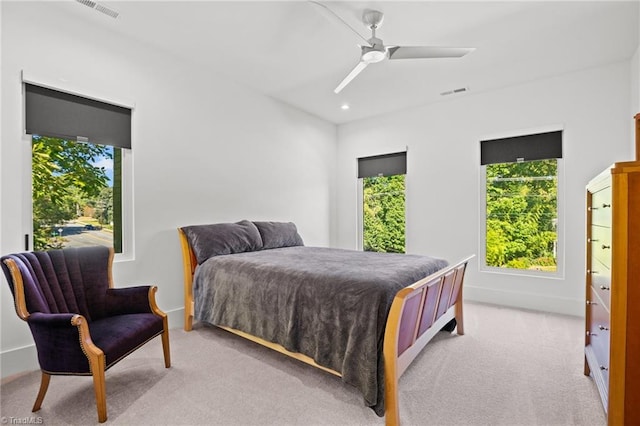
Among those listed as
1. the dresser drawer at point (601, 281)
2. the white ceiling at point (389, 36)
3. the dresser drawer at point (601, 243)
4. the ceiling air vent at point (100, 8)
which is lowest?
the dresser drawer at point (601, 281)

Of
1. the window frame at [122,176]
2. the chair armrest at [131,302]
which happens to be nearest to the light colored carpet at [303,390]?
the chair armrest at [131,302]

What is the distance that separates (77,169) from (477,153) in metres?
4.54

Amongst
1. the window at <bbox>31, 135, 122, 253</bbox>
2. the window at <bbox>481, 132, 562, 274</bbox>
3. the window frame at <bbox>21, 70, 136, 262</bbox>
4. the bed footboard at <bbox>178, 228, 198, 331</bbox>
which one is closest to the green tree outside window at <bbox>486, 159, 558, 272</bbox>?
the window at <bbox>481, 132, 562, 274</bbox>

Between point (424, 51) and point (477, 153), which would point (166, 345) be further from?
point (477, 153)

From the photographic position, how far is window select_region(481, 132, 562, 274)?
3.82m

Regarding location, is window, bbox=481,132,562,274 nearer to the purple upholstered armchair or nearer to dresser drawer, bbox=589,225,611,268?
dresser drawer, bbox=589,225,611,268

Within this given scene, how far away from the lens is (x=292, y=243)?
409 cm

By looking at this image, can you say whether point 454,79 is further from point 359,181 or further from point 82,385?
point 82,385

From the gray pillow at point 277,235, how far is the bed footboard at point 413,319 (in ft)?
6.64

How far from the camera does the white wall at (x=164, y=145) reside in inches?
91.3

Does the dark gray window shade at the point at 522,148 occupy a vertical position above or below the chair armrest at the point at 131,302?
above

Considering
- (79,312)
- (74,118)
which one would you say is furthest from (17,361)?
(74,118)

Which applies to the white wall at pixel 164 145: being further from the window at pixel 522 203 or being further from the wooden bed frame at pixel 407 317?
the window at pixel 522 203

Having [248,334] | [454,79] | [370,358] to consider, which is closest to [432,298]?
[370,358]
